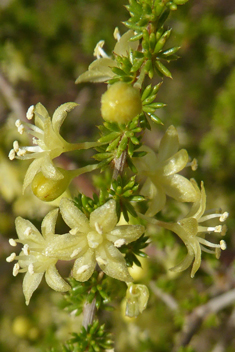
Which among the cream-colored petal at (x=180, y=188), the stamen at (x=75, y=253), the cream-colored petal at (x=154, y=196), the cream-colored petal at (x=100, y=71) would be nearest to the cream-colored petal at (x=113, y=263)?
the stamen at (x=75, y=253)

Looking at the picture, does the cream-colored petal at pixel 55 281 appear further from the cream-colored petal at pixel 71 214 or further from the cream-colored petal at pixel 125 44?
the cream-colored petal at pixel 125 44

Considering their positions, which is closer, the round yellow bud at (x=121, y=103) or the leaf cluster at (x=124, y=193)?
the round yellow bud at (x=121, y=103)

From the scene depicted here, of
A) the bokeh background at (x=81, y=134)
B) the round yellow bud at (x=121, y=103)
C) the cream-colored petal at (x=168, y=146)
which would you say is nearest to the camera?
the round yellow bud at (x=121, y=103)

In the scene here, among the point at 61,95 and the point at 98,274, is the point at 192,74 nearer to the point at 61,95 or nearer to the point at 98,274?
the point at 61,95

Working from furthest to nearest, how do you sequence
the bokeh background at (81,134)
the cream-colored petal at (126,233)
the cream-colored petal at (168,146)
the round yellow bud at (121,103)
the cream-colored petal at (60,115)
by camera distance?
the bokeh background at (81,134)
the cream-colored petal at (168,146)
the cream-colored petal at (60,115)
the cream-colored petal at (126,233)
the round yellow bud at (121,103)

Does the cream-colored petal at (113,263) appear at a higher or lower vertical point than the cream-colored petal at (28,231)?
lower

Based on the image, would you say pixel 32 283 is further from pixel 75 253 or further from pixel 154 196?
pixel 154 196

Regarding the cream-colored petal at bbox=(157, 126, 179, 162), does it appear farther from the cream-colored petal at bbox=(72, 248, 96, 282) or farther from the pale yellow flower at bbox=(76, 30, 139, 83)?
the cream-colored petal at bbox=(72, 248, 96, 282)

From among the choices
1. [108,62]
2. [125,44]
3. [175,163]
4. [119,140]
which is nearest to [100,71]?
[108,62]
